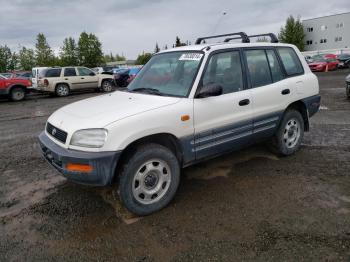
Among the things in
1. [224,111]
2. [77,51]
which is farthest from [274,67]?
[77,51]

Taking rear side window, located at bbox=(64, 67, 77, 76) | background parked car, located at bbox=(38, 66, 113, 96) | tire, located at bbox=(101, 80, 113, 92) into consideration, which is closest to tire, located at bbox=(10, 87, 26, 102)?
background parked car, located at bbox=(38, 66, 113, 96)

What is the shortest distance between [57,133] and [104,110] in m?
0.60

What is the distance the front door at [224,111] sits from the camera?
3.73 metres

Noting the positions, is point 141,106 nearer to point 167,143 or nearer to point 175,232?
point 167,143

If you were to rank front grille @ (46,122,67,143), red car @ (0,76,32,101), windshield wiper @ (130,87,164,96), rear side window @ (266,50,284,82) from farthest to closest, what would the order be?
red car @ (0,76,32,101)
rear side window @ (266,50,284,82)
windshield wiper @ (130,87,164,96)
front grille @ (46,122,67,143)

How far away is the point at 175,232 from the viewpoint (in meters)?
3.14

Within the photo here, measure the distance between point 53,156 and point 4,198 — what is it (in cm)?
138

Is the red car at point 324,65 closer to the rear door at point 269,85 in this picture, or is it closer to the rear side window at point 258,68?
the rear door at point 269,85

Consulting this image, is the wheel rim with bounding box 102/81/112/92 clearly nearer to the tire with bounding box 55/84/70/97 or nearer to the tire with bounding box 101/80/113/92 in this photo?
the tire with bounding box 101/80/113/92

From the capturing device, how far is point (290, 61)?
5008 millimetres

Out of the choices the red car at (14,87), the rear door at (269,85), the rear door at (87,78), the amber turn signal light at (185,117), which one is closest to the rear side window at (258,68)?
the rear door at (269,85)

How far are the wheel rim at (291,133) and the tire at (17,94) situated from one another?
1517cm

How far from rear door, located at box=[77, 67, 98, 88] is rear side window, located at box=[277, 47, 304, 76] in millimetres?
15070

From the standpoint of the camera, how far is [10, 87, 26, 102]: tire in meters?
16.0
